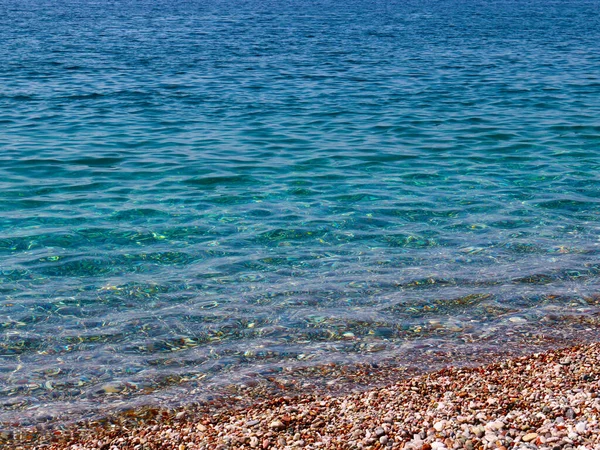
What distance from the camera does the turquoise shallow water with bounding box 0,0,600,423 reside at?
9.05m

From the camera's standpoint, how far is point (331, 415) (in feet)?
23.1

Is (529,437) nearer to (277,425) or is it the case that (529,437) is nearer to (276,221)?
(277,425)

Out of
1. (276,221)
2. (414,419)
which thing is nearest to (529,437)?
(414,419)

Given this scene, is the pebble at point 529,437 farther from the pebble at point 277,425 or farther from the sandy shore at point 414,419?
the pebble at point 277,425

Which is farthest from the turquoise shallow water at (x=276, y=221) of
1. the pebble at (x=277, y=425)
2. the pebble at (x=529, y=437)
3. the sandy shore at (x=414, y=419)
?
the pebble at (x=529, y=437)

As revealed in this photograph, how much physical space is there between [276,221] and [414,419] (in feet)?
22.7

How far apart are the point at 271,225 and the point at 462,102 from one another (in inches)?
525

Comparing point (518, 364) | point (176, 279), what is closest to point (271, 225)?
point (176, 279)

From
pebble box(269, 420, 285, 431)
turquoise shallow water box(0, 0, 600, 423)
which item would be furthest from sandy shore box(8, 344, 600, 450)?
turquoise shallow water box(0, 0, 600, 423)

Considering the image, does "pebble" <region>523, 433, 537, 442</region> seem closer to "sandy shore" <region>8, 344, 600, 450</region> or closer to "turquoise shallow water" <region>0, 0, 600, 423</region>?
"sandy shore" <region>8, 344, 600, 450</region>

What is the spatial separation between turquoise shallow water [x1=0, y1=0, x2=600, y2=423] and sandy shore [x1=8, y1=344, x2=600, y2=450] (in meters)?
0.75

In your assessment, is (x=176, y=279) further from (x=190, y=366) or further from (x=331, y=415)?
(x=331, y=415)

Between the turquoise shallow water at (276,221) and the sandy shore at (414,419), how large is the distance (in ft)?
2.45

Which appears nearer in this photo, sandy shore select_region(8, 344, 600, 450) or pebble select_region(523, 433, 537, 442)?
pebble select_region(523, 433, 537, 442)
